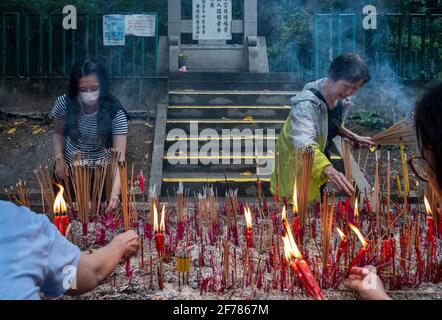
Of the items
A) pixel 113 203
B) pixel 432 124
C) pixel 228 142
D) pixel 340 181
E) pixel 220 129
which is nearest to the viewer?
pixel 432 124

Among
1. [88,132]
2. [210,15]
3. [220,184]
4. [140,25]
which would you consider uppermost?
[210,15]

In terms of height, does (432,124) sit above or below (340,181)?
above

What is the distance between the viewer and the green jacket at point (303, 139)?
3248 mm

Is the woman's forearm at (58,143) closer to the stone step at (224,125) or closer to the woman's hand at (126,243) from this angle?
the woman's hand at (126,243)

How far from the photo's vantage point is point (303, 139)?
329 cm

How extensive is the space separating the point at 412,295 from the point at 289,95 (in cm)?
607

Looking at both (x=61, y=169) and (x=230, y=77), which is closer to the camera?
(x=61, y=169)

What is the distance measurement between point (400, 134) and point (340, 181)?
2.55 ft

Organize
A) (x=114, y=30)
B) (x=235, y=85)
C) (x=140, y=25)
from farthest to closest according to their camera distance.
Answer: (x=140, y=25) → (x=114, y=30) → (x=235, y=85)

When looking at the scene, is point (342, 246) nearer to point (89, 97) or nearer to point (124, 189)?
point (124, 189)

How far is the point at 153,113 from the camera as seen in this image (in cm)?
823

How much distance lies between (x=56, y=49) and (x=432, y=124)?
10.9 m

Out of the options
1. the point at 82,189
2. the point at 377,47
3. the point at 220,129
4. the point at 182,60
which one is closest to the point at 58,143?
the point at 82,189

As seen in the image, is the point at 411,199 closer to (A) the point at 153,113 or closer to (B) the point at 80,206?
(B) the point at 80,206
